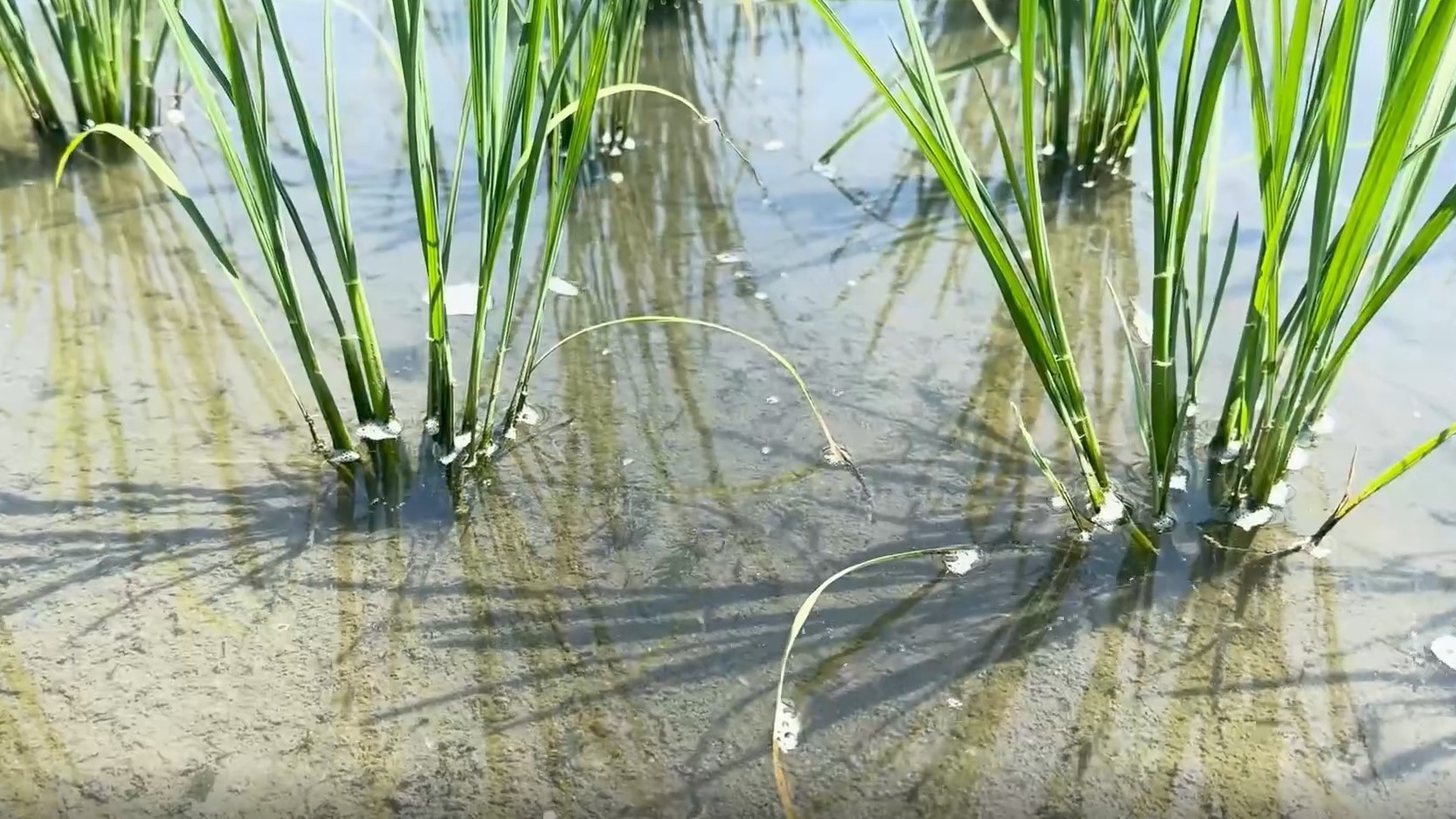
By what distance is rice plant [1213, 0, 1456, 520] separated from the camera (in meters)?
0.66

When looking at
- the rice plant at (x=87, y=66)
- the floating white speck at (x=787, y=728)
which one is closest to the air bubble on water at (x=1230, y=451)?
the floating white speck at (x=787, y=728)

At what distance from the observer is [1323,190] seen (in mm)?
742

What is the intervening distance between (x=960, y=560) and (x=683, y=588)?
9.3 inches

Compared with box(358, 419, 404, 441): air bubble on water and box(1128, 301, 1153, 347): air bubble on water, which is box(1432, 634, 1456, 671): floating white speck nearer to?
box(1128, 301, 1153, 347): air bubble on water

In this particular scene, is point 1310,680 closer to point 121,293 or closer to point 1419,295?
point 1419,295

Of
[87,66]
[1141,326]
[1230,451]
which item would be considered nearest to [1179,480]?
[1230,451]

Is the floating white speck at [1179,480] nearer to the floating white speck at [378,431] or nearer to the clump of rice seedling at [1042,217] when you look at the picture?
the clump of rice seedling at [1042,217]

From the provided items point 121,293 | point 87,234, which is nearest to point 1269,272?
point 121,293

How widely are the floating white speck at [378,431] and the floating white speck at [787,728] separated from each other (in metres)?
0.48

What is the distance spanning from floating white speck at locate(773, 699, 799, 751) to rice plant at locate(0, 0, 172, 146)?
1.38 m

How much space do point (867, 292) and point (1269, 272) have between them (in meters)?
0.57

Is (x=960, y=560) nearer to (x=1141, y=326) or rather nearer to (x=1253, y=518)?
(x=1253, y=518)

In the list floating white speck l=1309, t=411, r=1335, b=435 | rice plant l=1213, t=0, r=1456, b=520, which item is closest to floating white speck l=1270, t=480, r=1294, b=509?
rice plant l=1213, t=0, r=1456, b=520

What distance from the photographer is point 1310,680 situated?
0.78 metres
